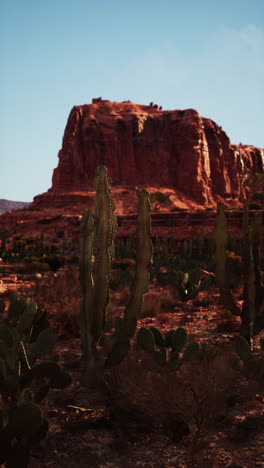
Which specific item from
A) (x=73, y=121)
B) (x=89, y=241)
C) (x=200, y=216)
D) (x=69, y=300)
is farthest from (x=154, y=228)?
(x=73, y=121)

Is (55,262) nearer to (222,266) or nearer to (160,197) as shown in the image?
(222,266)

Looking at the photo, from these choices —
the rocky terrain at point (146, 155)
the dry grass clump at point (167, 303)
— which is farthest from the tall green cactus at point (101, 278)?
the rocky terrain at point (146, 155)

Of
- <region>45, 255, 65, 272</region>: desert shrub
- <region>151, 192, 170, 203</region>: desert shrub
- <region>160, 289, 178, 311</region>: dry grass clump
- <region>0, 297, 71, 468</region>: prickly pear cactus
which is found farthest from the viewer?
<region>151, 192, 170, 203</region>: desert shrub

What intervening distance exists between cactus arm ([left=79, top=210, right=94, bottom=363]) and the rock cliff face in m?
67.2

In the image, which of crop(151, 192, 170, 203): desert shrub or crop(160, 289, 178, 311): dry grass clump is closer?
crop(160, 289, 178, 311): dry grass clump

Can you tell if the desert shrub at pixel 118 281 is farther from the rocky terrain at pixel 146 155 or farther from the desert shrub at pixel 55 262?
the rocky terrain at pixel 146 155

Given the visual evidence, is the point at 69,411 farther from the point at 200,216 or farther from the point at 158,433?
the point at 200,216

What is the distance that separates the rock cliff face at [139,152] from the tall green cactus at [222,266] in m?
65.3

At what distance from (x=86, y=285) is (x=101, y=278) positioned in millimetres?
191

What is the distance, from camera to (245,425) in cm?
365

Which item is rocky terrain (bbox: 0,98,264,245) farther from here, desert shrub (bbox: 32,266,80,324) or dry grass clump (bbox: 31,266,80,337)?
dry grass clump (bbox: 31,266,80,337)

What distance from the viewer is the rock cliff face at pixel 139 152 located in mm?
73625

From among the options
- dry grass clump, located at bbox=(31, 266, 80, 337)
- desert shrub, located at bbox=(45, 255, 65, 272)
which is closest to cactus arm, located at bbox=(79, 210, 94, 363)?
dry grass clump, located at bbox=(31, 266, 80, 337)

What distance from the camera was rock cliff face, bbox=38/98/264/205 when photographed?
73625 millimetres
